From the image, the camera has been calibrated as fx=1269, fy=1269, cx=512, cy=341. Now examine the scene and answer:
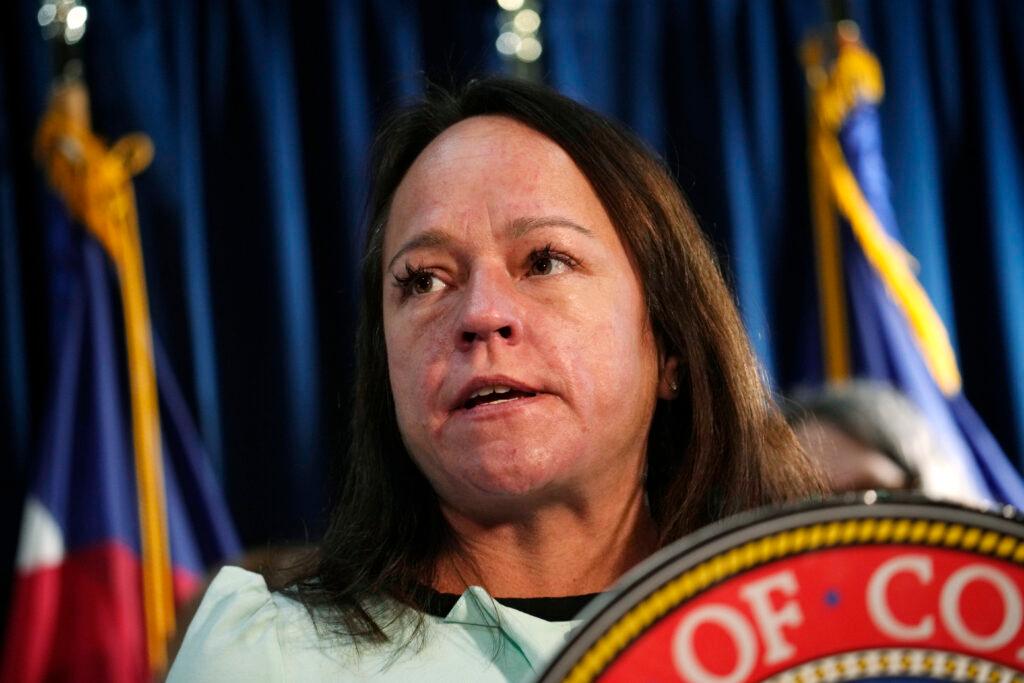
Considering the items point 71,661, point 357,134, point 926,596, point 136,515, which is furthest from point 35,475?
point 926,596

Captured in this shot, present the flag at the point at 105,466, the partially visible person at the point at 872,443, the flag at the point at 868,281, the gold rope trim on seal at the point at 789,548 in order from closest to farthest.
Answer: the gold rope trim on seal at the point at 789,548, the partially visible person at the point at 872,443, the flag at the point at 105,466, the flag at the point at 868,281

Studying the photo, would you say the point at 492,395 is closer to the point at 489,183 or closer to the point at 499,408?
the point at 499,408

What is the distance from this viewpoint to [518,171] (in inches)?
36.6

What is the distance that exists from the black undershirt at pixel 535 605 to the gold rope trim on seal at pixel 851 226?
154cm

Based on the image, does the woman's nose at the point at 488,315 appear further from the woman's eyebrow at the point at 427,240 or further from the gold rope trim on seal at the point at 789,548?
the gold rope trim on seal at the point at 789,548

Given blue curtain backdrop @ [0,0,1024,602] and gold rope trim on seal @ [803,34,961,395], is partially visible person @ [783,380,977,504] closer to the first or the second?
blue curtain backdrop @ [0,0,1024,602]

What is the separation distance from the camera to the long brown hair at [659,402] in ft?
3.15

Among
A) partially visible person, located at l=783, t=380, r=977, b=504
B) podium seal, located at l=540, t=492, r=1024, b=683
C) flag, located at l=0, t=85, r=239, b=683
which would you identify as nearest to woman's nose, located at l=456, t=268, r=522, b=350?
podium seal, located at l=540, t=492, r=1024, b=683

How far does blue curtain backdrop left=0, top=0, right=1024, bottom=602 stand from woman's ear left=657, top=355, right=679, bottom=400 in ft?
3.43

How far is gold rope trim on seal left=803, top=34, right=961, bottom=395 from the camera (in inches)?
89.6

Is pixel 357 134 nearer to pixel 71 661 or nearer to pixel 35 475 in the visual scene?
pixel 35 475

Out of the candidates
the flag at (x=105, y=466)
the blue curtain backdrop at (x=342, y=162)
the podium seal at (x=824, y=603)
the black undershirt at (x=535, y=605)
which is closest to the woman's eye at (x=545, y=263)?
the black undershirt at (x=535, y=605)

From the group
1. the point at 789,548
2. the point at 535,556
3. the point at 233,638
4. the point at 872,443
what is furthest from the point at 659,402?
the point at 872,443

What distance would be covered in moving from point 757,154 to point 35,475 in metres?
1.40
